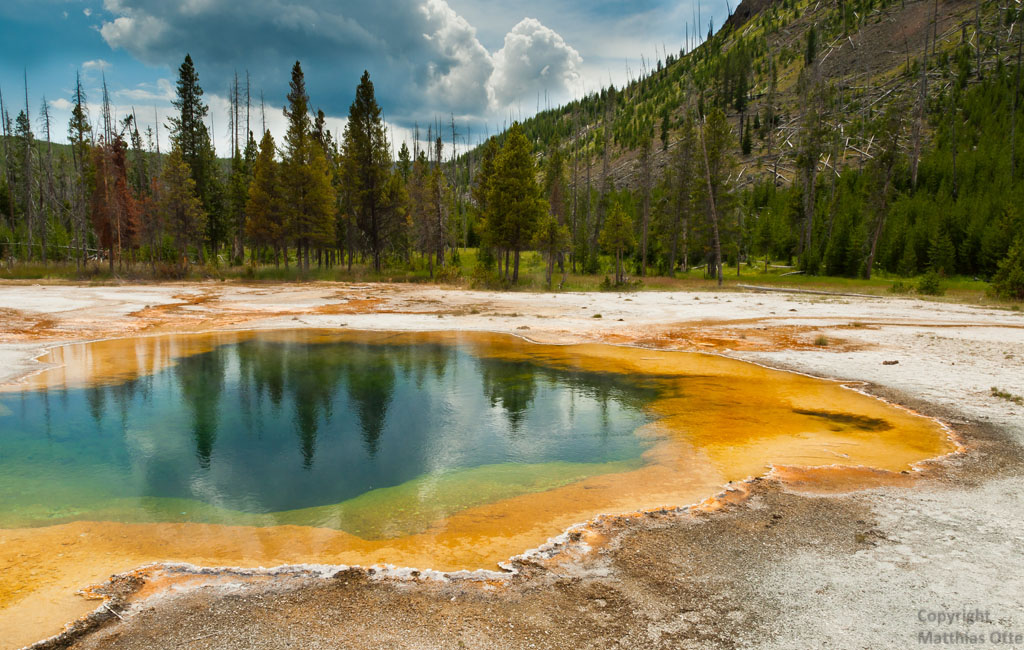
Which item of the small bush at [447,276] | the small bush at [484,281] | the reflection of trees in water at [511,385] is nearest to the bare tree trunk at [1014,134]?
the small bush at [484,281]

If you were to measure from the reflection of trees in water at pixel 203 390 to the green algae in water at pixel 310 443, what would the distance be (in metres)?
0.05

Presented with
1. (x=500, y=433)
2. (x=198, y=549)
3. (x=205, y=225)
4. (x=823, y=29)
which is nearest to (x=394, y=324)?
(x=500, y=433)

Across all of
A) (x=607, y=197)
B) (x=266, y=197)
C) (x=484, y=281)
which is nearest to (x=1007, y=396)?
(x=484, y=281)

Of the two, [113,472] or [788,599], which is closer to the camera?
[788,599]

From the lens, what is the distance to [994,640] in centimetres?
372

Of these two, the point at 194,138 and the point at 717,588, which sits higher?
the point at 194,138

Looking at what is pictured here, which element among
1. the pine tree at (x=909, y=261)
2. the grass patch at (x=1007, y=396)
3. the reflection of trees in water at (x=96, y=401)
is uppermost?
the pine tree at (x=909, y=261)

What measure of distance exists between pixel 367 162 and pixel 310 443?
43.5 meters

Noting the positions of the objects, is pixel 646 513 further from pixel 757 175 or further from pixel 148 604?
pixel 757 175

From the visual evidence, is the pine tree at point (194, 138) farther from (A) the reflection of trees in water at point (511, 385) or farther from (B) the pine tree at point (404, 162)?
(A) the reflection of trees in water at point (511, 385)

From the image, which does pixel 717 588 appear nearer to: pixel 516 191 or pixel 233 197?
pixel 516 191

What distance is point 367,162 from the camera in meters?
48.2

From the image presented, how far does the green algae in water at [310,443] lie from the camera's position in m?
6.89

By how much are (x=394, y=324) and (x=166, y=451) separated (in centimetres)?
1412
